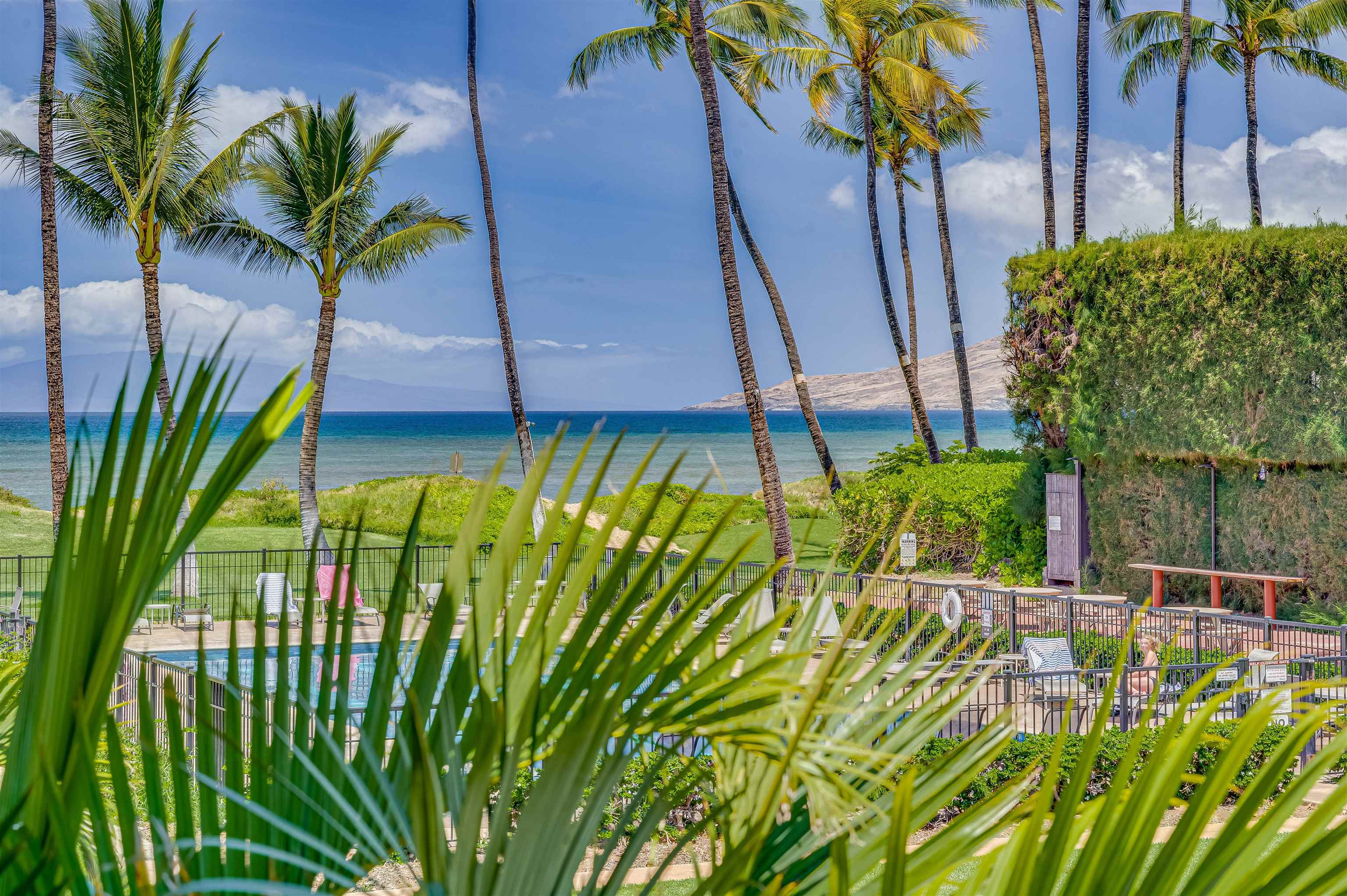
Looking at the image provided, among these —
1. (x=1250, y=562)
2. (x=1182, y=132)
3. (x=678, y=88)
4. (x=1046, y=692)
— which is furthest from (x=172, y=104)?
(x=678, y=88)

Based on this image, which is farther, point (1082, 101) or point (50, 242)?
point (1082, 101)

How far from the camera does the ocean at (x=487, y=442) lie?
7325 centimetres

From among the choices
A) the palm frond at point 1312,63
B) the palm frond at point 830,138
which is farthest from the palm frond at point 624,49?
the palm frond at point 1312,63

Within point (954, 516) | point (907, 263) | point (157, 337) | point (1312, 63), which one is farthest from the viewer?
point (907, 263)

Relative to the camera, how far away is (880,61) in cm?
2278

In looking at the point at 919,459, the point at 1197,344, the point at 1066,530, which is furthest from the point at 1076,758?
the point at 919,459

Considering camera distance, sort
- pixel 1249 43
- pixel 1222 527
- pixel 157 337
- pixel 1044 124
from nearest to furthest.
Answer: pixel 1222 527
pixel 157 337
pixel 1044 124
pixel 1249 43

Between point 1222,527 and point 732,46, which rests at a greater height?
point 732,46

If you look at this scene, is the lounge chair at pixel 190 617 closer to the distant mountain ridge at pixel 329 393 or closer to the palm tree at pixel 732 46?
the palm tree at pixel 732 46

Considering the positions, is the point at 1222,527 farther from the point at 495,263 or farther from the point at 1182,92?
the point at 1182,92

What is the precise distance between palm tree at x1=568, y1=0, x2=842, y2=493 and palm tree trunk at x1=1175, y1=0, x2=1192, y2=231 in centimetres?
785

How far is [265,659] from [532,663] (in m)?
0.32

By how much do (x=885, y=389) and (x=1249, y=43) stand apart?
110 meters

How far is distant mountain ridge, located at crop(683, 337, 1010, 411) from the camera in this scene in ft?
429
